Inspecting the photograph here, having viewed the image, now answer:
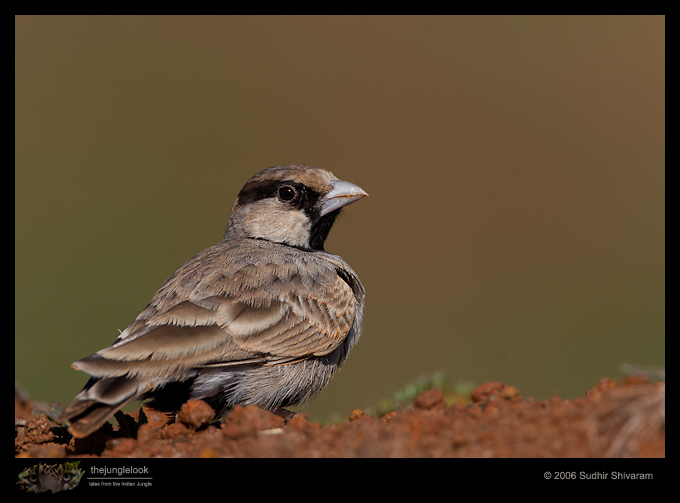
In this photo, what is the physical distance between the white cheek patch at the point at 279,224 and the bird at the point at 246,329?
0.01 metres

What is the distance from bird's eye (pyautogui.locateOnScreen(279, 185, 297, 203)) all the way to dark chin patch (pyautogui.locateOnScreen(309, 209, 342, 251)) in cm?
38

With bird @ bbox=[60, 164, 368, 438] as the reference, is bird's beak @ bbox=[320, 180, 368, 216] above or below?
above

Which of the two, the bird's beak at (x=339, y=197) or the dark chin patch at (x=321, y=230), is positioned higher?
the bird's beak at (x=339, y=197)

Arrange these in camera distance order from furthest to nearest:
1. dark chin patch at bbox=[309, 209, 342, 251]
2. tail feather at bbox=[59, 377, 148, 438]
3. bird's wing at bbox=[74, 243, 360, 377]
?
dark chin patch at bbox=[309, 209, 342, 251], bird's wing at bbox=[74, 243, 360, 377], tail feather at bbox=[59, 377, 148, 438]

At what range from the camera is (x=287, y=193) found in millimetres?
6871

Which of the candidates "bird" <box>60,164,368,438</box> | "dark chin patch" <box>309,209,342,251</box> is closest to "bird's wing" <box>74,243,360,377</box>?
"bird" <box>60,164,368,438</box>

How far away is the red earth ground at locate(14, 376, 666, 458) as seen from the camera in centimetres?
336

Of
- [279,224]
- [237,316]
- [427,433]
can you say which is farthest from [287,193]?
[427,433]

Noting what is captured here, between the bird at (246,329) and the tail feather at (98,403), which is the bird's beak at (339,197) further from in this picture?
the tail feather at (98,403)

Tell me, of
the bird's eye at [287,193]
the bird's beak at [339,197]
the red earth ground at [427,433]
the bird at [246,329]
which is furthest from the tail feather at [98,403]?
the bird's beak at [339,197]

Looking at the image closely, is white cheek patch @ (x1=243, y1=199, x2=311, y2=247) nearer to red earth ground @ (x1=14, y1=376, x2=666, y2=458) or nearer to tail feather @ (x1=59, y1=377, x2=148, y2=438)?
red earth ground @ (x1=14, y1=376, x2=666, y2=458)

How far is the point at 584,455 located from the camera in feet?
10.9

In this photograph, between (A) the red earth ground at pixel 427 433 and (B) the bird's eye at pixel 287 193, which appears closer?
(A) the red earth ground at pixel 427 433

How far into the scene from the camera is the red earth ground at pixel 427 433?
3.36 meters
